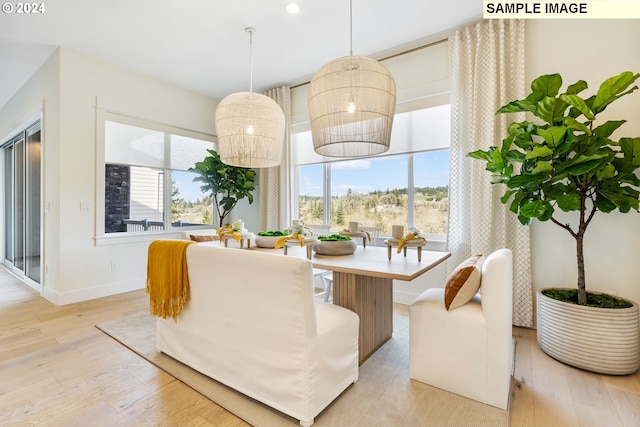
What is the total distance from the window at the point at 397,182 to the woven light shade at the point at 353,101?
1596mm

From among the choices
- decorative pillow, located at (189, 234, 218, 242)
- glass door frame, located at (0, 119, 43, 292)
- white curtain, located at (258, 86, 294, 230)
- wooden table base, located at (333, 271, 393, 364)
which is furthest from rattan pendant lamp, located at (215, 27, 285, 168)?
glass door frame, located at (0, 119, 43, 292)

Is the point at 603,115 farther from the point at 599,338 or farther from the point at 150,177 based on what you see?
the point at 150,177

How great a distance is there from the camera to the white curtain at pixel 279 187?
14.1ft

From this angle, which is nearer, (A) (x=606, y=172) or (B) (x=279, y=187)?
(A) (x=606, y=172)

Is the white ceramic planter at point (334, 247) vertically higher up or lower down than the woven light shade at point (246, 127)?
lower down

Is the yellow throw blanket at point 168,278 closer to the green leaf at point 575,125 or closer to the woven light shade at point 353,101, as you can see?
the woven light shade at point 353,101

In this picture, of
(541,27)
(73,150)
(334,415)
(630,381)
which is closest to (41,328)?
(73,150)

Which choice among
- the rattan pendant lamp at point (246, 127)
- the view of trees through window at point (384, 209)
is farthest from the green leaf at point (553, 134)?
the rattan pendant lamp at point (246, 127)

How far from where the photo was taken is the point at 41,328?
262 centimetres

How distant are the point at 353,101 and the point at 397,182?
193 centimetres

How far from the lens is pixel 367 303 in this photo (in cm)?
209

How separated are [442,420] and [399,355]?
671mm

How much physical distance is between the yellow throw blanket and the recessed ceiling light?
2.21 metres

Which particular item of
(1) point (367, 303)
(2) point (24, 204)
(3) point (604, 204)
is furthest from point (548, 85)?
(2) point (24, 204)
